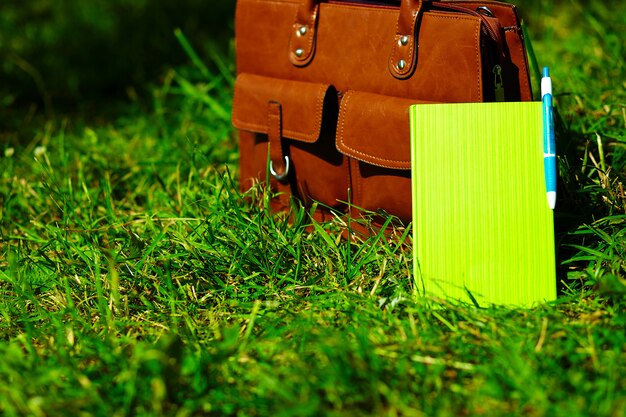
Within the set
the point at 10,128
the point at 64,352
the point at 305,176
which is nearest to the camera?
the point at 64,352

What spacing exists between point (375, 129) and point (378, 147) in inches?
2.0

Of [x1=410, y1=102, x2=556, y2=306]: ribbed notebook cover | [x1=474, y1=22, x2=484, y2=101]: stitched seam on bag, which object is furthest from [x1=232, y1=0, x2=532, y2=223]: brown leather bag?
[x1=410, y1=102, x2=556, y2=306]: ribbed notebook cover

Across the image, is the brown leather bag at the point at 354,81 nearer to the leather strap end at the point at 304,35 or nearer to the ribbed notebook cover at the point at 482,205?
the leather strap end at the point at 304,35

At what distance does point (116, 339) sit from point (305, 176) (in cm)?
85

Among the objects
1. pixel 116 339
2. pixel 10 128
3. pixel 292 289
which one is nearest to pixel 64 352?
pixel 116 339

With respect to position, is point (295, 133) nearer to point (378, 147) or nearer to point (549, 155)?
point (378, 147)

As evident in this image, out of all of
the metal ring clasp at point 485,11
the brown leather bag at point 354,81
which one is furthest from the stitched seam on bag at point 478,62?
the metal ring clasp at point 485,11

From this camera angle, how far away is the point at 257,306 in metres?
1.80

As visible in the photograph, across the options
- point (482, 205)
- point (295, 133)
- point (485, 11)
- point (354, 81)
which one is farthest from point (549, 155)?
point (295, 133)

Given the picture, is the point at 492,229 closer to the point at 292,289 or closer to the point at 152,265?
the point at 292,289

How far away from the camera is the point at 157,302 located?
2035mm

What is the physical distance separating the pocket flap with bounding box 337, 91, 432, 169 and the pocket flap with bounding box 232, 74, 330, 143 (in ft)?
0.31

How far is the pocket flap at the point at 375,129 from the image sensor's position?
2.07 m

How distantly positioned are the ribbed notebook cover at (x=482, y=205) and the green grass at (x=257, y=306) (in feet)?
0.28
